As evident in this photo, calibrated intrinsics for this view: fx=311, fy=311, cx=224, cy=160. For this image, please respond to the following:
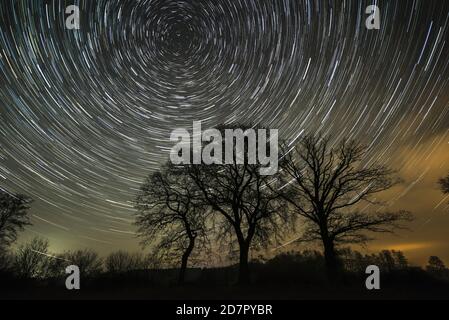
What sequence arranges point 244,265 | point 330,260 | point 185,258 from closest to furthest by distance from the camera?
point 330,260
point 244,265
point 185,258

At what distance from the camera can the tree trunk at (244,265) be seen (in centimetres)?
1859

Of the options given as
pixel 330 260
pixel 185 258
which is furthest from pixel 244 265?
pixel 330 260

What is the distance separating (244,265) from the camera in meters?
19.3

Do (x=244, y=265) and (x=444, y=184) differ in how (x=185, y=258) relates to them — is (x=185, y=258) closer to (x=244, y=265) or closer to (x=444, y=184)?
(x=244, y=265)

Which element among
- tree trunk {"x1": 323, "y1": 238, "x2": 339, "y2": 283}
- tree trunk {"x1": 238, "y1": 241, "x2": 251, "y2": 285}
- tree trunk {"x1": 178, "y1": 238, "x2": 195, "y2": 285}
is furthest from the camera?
tree trunk {"x1": 178, "y1": 238, "x2": 195, "y2": 285}

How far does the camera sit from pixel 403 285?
732 inches

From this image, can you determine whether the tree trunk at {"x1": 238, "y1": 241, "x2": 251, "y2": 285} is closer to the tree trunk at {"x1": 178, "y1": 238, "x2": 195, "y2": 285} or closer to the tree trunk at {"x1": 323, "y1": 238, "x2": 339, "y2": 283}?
the tree trunk at {"x1": 178, "y1": 238, "x2": 195, "y2": 285}

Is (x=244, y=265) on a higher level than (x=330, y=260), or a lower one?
lower

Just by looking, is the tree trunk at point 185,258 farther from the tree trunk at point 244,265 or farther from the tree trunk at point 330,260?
the tree trunk at point 330,260

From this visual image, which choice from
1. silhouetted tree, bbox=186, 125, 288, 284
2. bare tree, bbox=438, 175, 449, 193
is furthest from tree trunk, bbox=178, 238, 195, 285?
bare tree, bbox=438, 175, 449, 193

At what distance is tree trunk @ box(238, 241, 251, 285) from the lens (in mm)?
18594
